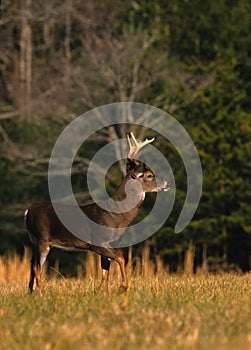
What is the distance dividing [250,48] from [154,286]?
25369 mm

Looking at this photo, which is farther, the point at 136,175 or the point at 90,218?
the point at 136,175

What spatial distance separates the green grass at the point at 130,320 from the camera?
22.2ft

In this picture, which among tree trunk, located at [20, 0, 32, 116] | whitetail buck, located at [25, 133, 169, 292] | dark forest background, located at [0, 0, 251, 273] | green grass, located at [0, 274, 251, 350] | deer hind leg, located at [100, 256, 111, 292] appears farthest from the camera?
tree trunk, located at [20, 0, 32, 116]

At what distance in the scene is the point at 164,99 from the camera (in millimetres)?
32594

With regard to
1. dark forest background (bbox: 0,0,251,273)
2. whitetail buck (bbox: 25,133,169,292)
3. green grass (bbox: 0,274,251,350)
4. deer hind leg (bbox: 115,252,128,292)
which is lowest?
green grass (bbox: 0,274,251,350)

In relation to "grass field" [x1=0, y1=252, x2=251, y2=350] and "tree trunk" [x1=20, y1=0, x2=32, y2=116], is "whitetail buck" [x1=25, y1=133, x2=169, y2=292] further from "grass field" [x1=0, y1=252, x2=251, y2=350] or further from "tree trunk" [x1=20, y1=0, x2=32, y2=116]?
"tree trunk" [x1=20, y1=0, x2=32, y2=116]

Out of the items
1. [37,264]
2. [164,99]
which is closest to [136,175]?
[37,264]

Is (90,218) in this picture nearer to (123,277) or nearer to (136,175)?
(136,175)

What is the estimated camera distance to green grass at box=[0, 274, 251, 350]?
676 centimetres

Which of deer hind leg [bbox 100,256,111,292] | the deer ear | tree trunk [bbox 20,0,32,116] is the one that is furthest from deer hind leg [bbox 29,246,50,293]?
tree trunk [bbox 20,0,32,116]

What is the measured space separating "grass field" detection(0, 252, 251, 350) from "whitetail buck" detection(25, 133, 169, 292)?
114cm

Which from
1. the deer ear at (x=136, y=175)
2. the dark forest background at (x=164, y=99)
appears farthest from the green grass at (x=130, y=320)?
the dark forest background at (x=164, y=99)

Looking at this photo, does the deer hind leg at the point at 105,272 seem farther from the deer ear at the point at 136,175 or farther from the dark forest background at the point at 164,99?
the dark forest background at the point at 164,99

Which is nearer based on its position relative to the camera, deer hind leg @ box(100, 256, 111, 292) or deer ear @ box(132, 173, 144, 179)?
deer hind leg @ box(100, 256, 111, 292)
